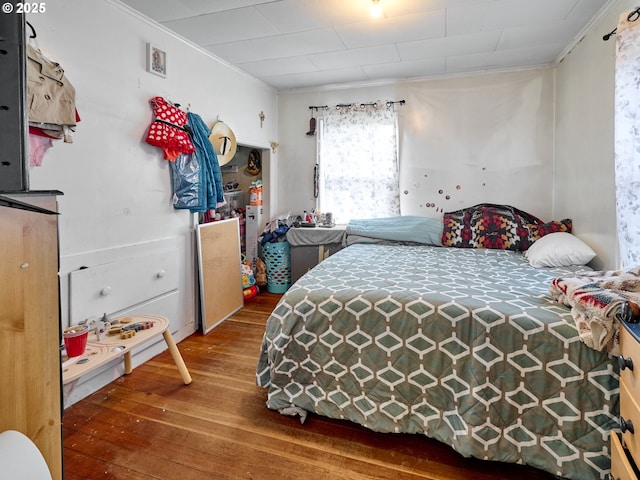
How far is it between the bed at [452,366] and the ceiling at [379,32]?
185 cm

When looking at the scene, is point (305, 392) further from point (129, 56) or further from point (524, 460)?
point (129, 56)

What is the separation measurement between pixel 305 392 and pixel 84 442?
109 cm

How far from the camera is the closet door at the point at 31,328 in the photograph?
2.14 ft

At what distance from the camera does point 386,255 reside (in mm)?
2926

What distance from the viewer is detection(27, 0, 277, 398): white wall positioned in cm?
196

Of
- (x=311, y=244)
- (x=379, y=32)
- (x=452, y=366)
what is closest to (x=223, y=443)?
(x=452, y=366)

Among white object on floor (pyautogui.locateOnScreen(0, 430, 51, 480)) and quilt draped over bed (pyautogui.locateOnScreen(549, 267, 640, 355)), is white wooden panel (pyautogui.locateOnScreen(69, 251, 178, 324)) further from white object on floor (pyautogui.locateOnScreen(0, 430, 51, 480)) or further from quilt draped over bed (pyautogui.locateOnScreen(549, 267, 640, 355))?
quilt draped over bed (pyautogui.locateOnScreen(549, 267, 640, 355))

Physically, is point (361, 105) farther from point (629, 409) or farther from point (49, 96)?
point (629, 409)

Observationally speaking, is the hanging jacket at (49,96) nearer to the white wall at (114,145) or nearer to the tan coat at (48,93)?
the tan coat at (48,93)

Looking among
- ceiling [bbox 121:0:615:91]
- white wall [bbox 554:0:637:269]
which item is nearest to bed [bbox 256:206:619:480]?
white wall [bbox 554:0:637:269]

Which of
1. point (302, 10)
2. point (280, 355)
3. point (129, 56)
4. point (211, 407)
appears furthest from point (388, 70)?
point (211, 407)

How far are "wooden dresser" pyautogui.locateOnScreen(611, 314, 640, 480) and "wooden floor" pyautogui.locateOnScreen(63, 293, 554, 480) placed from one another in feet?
1.47

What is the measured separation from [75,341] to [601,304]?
2359mm

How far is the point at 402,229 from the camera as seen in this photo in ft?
11.9
